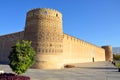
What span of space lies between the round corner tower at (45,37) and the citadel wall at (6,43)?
21.0ft

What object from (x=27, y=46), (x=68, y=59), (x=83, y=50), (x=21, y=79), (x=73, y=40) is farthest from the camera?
(x=83, y=50)

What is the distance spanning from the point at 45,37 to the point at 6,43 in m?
10.2

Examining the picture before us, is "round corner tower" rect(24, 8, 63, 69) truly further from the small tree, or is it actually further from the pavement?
the small tree

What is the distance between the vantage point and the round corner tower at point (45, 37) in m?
15.0

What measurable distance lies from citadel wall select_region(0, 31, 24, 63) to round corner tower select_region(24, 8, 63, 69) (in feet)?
21.0

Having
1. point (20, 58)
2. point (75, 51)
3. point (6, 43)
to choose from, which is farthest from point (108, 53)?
point (20, 58)

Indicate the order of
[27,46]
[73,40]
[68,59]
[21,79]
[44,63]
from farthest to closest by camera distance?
1. [73,40]
2. [68,59]
3. [44,63]
4. [27,46]
5. [21,79]

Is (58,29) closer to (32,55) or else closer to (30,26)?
(30,26)

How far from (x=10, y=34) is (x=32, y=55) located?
15116mm

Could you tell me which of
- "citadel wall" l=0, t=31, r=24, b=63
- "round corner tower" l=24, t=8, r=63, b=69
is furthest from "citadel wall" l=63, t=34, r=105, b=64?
"citadel wall" l=0, t=31, r=24, b=63

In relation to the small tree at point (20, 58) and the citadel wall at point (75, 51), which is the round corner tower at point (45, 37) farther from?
the small tree at point (20, 58)

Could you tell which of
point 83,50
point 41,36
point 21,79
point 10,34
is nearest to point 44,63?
point 41,36

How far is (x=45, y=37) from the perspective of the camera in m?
15.2

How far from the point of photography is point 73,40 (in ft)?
74.4
